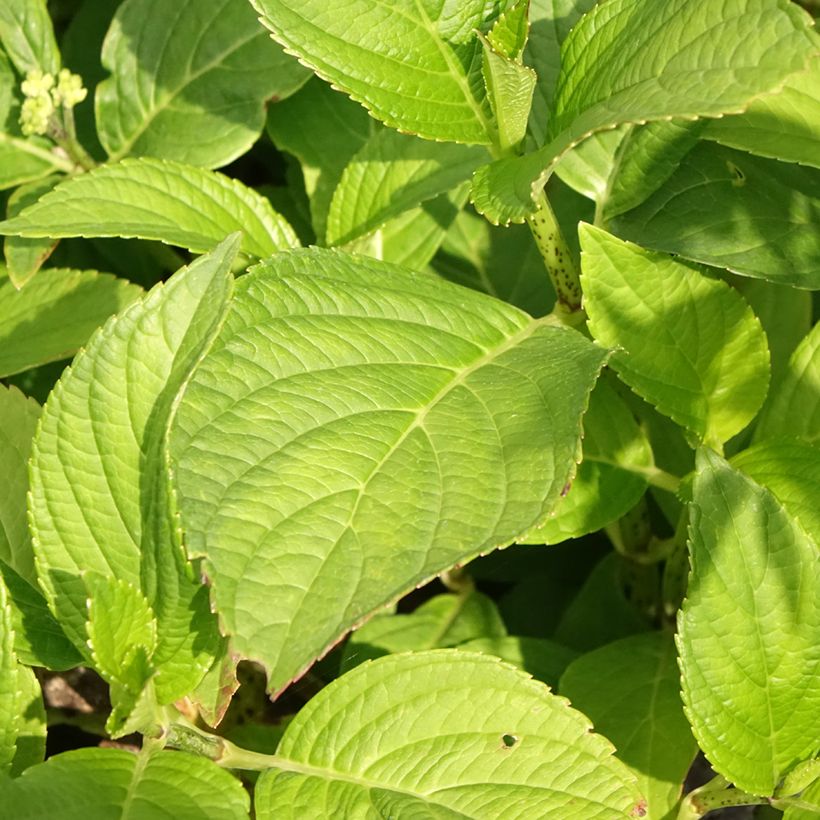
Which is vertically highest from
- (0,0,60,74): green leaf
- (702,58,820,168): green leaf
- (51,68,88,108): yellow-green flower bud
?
(0,0,60,74): green leaf

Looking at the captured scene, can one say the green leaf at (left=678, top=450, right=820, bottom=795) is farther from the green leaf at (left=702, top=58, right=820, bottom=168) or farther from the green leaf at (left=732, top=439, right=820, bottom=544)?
the green leaf at (left=702, top=58, right=820, bottom=168)

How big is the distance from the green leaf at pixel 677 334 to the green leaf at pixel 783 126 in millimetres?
158

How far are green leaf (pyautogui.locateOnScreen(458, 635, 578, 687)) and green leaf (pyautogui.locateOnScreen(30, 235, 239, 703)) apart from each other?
516 millimetres

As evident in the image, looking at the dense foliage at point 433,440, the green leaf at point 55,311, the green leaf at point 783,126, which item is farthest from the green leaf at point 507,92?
the green leaf at point 55,311

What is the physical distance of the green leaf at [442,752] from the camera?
108cm

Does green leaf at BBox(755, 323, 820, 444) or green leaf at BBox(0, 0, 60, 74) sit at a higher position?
green leaf at BBox(0, 0, 60, 74)

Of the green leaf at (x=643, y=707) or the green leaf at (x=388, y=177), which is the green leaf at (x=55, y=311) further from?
the green leaf at (x=643, y=707)

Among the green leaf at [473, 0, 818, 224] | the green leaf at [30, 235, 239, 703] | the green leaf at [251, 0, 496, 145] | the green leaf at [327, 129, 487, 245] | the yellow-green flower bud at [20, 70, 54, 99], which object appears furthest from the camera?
the yellow-green flower bud at [20, 70, 54, 99]

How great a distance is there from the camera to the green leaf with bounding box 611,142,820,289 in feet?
4.21

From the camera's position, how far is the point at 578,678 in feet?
4.61

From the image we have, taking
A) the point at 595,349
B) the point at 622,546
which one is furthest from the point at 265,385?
the point at 622,546

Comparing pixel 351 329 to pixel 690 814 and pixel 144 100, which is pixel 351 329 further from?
pixel 144 100

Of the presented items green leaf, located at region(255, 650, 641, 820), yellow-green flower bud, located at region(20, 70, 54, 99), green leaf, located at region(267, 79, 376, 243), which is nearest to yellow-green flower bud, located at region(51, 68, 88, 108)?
yellow-green flower bud, located at region(20, 70, 54, 99)

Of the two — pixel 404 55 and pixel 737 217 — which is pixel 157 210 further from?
pixel 737 217
